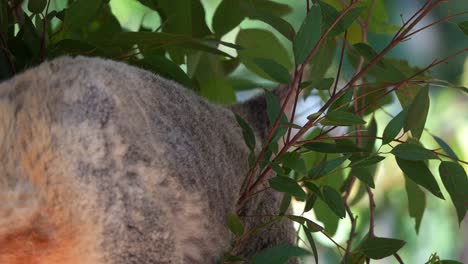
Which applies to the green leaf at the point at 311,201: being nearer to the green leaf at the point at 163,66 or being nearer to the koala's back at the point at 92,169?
the koala's back at the point at 92,169

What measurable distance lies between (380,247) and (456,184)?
0.16 meters

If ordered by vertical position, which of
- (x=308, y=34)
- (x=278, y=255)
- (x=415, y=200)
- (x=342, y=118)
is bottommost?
(x=278, y=255)

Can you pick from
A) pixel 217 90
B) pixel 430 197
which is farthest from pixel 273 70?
pixel 430 197

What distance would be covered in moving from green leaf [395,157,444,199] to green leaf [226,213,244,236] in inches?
10.6

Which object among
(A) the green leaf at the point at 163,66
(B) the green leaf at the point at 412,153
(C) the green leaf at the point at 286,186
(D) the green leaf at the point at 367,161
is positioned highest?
(A) the green leaf at the point at 163,66

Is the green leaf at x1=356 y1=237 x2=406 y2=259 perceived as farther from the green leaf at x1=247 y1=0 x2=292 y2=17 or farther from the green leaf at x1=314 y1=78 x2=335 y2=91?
the green leaf at x1=247 y1=0 x2=292 y2=17

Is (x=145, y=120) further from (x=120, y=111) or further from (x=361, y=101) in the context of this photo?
(x=361, y=101)

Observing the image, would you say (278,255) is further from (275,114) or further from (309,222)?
(275,114)

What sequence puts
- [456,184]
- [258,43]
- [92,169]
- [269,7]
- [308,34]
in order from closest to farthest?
[92,169] → [308,34] → [456,184] → [269,7] → [258,43]

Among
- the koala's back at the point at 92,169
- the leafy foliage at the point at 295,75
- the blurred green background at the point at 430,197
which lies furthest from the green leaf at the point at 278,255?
the blurred green background at the point at 430,197

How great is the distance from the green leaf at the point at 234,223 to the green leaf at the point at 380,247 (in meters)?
0.24

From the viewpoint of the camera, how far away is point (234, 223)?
3.48 feet

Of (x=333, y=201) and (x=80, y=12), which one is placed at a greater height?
(x=80, y=12)

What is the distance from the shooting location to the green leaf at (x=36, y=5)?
1169 millimetres
